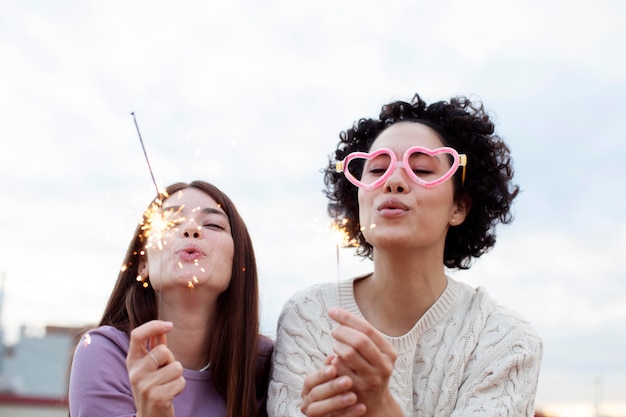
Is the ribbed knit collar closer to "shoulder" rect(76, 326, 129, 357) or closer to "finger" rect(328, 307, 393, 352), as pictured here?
"finger" rect(328, 307, 393, 352)

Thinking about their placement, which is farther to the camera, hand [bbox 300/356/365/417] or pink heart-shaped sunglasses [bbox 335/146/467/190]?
pink heart-shaped sunglasses [bbox 335/146/467/190]

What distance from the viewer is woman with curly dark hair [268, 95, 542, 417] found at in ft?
13.3

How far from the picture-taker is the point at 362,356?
3.22 metres

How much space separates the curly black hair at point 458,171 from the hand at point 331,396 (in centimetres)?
178

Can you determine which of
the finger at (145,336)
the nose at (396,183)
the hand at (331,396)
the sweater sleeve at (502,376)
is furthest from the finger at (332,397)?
the nose at (396,183)

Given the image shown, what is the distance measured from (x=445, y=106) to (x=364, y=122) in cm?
57

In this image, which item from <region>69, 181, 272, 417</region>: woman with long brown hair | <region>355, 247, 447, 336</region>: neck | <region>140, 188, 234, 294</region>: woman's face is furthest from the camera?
<region>355, 247, 447, 336</region>: neck

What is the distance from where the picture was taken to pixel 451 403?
4043mm

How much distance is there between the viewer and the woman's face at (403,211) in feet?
13.4

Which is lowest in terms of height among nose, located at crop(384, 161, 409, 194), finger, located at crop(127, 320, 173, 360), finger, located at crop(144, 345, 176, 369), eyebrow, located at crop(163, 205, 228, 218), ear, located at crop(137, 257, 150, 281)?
finger, located at crop(144, 345, 176, 369)

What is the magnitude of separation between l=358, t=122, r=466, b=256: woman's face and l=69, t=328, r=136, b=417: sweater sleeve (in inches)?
60.6

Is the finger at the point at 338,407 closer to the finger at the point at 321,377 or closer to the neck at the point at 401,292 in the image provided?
the finger at the point at 321,377

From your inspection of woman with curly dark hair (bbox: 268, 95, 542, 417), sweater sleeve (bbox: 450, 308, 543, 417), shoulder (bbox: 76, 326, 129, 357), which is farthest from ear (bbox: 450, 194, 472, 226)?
shoulder (bbox: 76, 326, 129, 357)

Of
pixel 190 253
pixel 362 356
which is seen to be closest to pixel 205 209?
pixel 190 253
